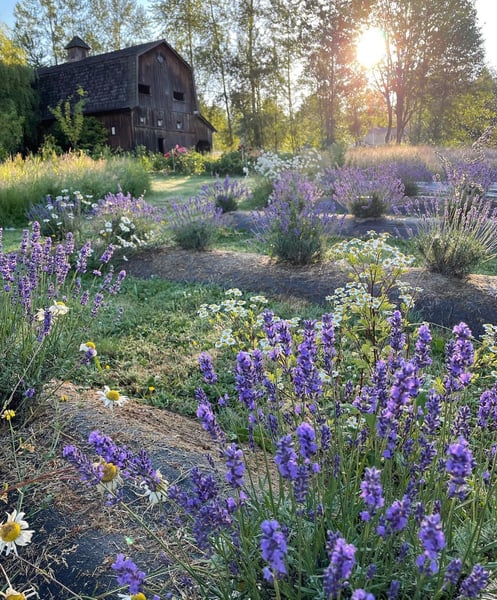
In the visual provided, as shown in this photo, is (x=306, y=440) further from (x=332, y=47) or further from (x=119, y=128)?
(x=332, y=47)

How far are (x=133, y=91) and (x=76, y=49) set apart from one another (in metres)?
7.04

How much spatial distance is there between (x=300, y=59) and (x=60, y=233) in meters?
27.7

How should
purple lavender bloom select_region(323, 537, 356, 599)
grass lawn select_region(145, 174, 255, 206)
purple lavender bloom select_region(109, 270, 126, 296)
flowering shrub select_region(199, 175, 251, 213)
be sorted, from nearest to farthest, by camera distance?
purple lavender bloom select_region(323, 537, 356, 599) → purple lavender bloom select_region(109, 270, 126, 296) → flowering shrub select_region(199, 175, 251, 213) → grass lawn select_region(145, 174, 255, 206)

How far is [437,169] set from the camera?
14.4m

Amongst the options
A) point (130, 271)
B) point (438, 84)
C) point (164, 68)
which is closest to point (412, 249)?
point (130, 271)

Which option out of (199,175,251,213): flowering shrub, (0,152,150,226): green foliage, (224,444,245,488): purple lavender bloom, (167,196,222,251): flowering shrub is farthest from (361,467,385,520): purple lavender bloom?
(199,175,251,213): flowering shrub

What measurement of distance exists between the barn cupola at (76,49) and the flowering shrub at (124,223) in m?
24.3

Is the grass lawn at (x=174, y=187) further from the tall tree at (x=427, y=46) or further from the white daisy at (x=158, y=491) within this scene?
the tall tree at (x=427, y=46)

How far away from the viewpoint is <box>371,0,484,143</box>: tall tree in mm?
25625

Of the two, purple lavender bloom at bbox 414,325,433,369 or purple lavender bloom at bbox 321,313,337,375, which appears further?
purple lavender bloom at bbox 321,313,337,375

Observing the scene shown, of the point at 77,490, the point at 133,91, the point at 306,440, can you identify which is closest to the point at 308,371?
the point at 306,440

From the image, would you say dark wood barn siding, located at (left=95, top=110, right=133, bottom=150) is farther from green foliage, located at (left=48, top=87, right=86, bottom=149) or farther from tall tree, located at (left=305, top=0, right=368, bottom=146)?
tall tree, located at (left=305, top=0, right=368, bottom=146)

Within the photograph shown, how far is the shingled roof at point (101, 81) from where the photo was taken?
920 inches

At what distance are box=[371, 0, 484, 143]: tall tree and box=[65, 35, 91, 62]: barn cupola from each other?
1639cm
